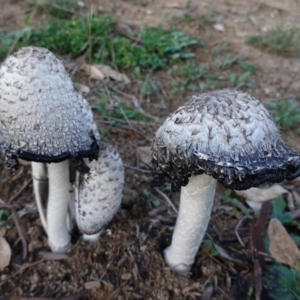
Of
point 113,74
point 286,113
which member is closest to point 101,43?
point 113,74

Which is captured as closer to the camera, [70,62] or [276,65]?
[70,62]

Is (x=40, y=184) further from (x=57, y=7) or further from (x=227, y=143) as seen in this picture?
(x=57, y=7)

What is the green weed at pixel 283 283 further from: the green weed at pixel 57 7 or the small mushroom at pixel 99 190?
the green weed at pixel 57 7

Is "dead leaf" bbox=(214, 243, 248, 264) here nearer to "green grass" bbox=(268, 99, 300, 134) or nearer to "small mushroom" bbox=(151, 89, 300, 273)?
"small mushroom" bbox=(151, 89, 300, 273)

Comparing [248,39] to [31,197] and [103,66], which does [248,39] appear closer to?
[103,66]

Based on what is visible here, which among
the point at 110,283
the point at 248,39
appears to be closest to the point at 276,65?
the point at 248,39

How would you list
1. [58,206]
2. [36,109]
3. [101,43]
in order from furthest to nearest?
[101,43]
[58,206]
[36,109]

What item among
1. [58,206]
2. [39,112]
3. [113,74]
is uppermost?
[39,112]

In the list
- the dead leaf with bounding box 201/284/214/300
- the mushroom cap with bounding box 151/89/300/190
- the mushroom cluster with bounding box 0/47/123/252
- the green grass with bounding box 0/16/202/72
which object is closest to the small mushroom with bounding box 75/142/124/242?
the mushroom cluster with bounding box 0/47/123/252
